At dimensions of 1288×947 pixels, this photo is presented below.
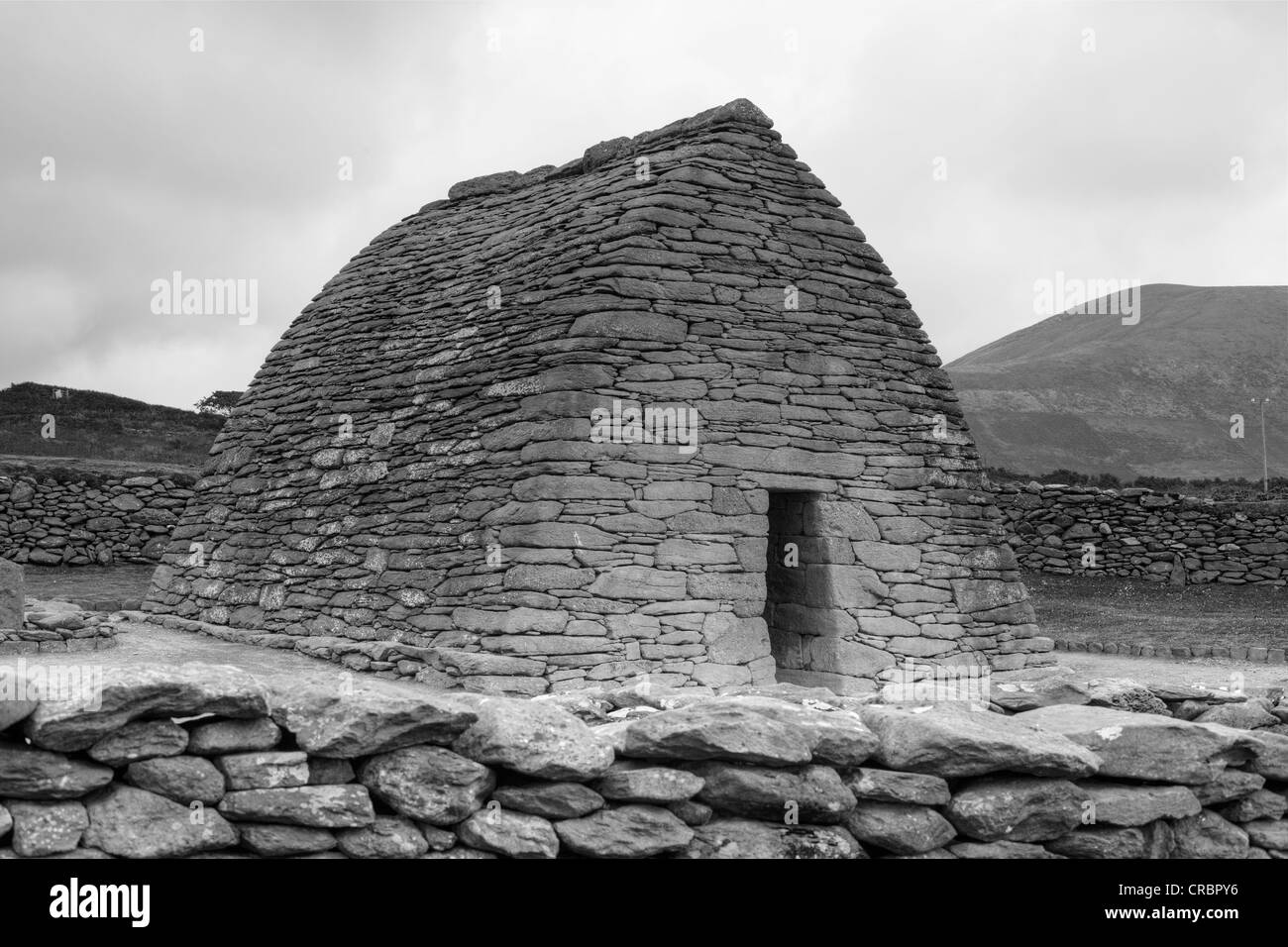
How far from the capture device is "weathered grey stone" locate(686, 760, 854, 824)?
4309mm

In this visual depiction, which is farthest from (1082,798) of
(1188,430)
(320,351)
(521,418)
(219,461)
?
(1188,430)

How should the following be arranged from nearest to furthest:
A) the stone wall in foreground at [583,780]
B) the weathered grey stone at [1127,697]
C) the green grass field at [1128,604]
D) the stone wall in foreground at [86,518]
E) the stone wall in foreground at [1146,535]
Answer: the stone wall in foreground at [583,780], the weathered grey stone at [1127,697], the green grass field at [1128,604], the stone wall in foreground at [1146,535], the stone wall in foreground at [86,518]

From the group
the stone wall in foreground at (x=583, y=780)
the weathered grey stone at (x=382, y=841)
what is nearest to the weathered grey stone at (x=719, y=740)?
the stone wall in foreground at (x=583, y=780)

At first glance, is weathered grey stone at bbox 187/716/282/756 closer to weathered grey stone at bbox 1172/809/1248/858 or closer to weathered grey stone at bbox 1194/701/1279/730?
weathered grey stone at bbox 1172/809/1248/858

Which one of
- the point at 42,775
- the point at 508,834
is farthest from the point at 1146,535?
the point at 42,775

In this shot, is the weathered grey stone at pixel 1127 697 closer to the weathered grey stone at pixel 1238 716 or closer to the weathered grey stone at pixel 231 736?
the weathered grey stone at pixel 1238 716

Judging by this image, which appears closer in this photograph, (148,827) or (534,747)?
(148,827)

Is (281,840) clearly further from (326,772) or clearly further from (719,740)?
(719,740)

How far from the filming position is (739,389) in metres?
11.2

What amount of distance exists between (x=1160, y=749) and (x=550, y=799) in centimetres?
231

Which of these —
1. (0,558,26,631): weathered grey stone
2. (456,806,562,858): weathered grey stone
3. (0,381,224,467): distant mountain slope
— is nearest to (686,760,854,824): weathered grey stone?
(456,806,562,858): weathered grey stone

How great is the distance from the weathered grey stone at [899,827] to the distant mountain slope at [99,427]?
1001 inches

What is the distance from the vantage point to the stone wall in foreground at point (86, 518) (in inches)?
846

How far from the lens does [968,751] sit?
14.6ft
